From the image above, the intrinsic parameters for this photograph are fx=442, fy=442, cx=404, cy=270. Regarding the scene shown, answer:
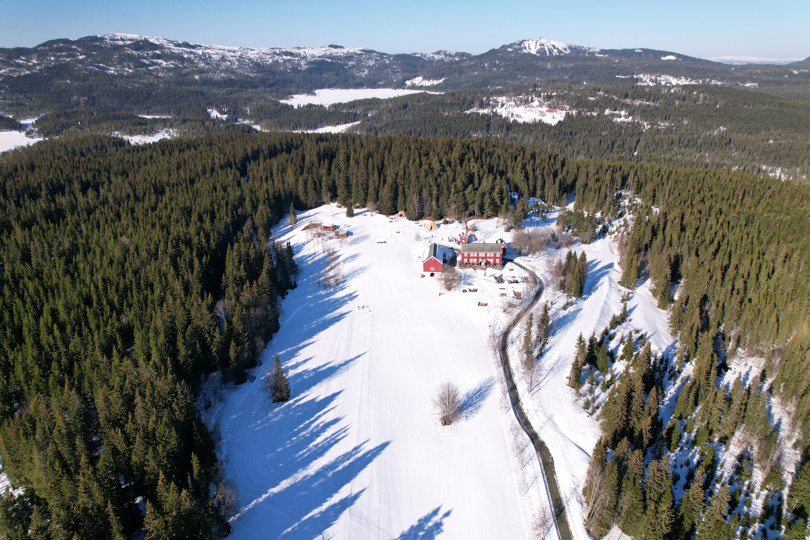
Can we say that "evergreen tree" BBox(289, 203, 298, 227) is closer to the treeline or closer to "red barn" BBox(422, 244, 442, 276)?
the treeline

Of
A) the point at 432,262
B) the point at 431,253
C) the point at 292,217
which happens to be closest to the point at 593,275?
the point at 432,262

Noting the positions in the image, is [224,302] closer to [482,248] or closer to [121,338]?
[121,338]

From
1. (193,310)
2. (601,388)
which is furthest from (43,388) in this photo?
(601,388)

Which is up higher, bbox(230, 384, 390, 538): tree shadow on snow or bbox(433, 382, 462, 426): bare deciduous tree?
bbox(433, 382, 462, 426): bare deciduous tree

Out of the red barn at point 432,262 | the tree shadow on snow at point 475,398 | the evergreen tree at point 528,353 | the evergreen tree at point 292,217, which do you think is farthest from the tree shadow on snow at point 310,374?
the evergreen tree at point 292,217

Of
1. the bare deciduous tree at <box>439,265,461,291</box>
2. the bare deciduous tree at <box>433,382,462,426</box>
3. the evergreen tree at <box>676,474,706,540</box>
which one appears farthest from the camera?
the bare deciduous tree at <box>439,265,461,291</box>

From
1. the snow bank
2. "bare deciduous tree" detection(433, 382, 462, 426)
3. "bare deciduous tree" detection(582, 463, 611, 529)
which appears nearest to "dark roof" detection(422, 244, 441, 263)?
the snow bank

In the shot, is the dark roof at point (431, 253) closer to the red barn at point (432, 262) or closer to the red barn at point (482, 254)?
the red barn at point (432, 262)
